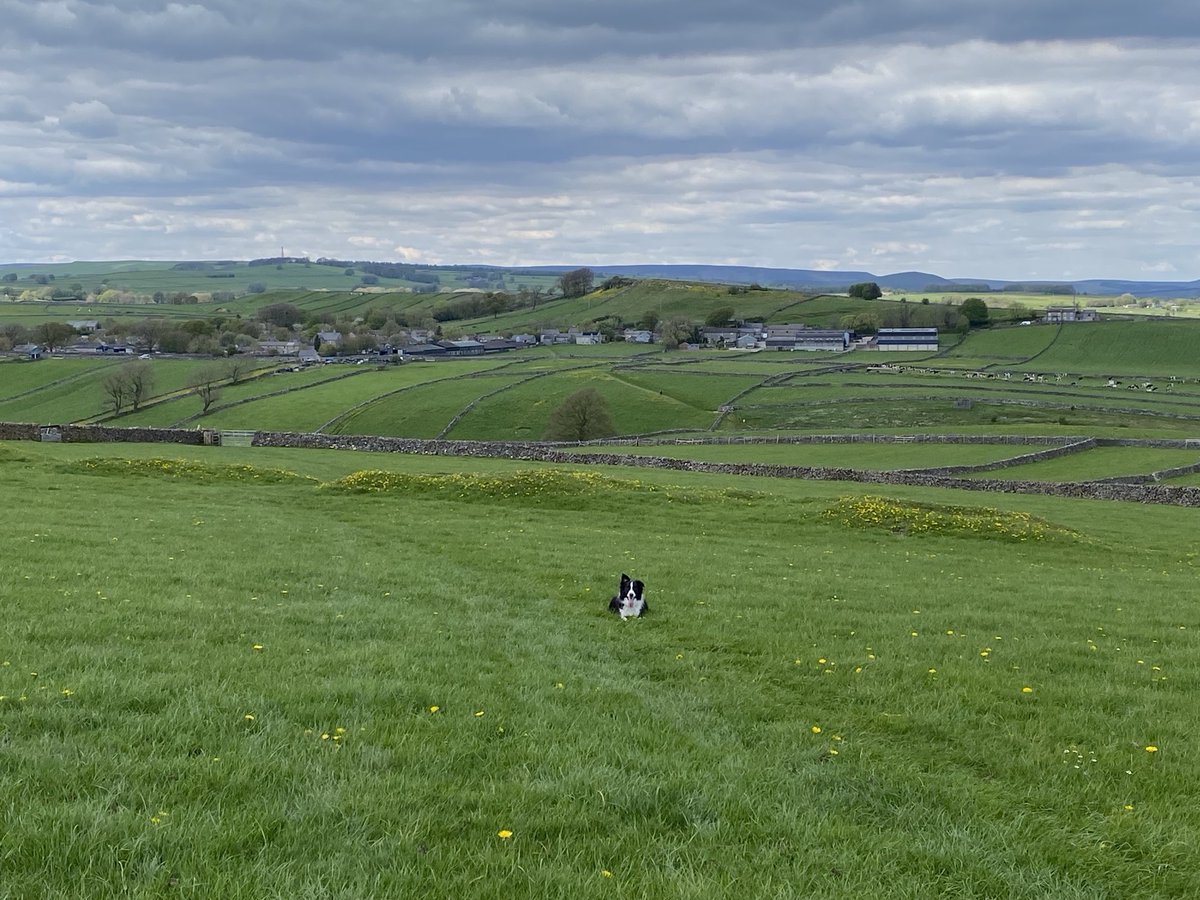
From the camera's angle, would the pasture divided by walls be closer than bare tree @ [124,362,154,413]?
Yes

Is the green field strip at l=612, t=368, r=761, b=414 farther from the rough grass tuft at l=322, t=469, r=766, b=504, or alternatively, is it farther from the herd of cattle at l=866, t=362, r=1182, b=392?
the rough grass tuft at l=322, t=469, r=766, b=504

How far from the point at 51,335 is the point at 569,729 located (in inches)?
8005

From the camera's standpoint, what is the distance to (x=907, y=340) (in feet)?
569

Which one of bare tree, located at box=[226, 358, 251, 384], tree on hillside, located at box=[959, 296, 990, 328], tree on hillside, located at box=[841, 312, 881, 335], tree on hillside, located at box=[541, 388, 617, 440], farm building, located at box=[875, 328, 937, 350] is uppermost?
tree on hillside, located at box=[959, 296, 990, 328]

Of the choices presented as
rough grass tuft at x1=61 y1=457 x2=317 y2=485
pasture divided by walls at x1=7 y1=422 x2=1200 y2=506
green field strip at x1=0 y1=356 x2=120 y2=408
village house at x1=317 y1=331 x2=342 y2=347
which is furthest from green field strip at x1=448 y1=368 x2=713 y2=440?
village house at x1=317 y1=331 x2=342 y2=347

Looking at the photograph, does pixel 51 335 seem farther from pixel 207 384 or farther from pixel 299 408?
pixel 299 408

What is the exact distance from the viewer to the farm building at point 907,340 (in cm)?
17212

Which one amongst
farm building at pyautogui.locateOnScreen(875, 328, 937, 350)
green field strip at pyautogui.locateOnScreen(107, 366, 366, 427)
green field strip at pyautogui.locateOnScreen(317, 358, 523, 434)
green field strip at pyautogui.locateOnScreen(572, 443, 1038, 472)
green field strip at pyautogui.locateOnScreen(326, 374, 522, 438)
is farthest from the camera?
farm building at pyautogui.locateOnScreen(875, 328, 937, 350)

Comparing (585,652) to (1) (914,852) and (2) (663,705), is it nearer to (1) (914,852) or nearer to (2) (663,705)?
(2) (663,705)

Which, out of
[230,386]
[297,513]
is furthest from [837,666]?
[230,386]

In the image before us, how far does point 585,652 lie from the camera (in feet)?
38.4

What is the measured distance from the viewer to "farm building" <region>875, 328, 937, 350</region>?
172125 mm

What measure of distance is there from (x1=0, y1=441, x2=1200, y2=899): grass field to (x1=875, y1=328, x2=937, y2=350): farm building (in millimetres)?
161943

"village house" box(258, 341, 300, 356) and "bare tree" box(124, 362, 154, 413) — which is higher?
"village house" box(258, 341, 300, 356)
